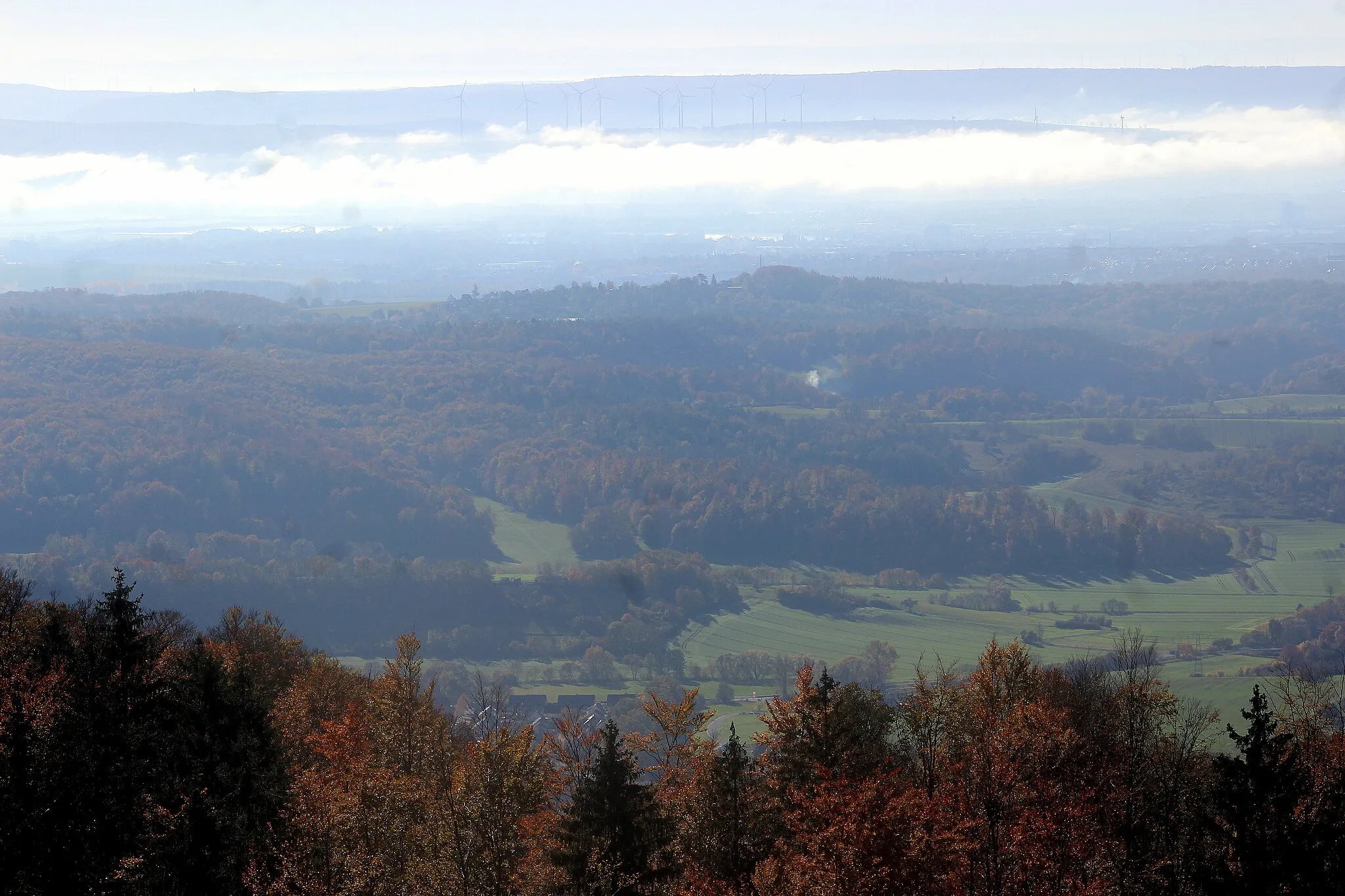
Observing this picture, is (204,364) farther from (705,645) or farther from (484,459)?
(705,645)

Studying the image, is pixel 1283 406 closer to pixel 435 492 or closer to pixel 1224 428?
pixel 1224 428

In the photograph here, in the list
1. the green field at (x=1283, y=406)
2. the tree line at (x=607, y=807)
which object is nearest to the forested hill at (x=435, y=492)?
the green field at (x=1283, y=406)

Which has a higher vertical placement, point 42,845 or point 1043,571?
point 42,845

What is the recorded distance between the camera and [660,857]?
20781 mm

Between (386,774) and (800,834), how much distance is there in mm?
8408

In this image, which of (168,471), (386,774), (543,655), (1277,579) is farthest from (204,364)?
(386,774)

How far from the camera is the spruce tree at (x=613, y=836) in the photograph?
19.8 meters

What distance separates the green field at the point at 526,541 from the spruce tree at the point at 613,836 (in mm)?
111793

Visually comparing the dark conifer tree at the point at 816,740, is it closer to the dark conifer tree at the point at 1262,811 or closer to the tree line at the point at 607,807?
the tree line at the point at 607,807

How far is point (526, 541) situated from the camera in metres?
146

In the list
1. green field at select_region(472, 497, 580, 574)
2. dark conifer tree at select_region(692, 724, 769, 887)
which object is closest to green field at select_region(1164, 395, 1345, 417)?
green field at select_region(472, 497, 580, 574)

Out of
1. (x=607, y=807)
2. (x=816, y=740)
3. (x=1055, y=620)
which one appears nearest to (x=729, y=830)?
(x=607, y=807)

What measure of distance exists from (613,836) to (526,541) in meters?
127

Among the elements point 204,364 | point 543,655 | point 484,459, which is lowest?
point 543,655
